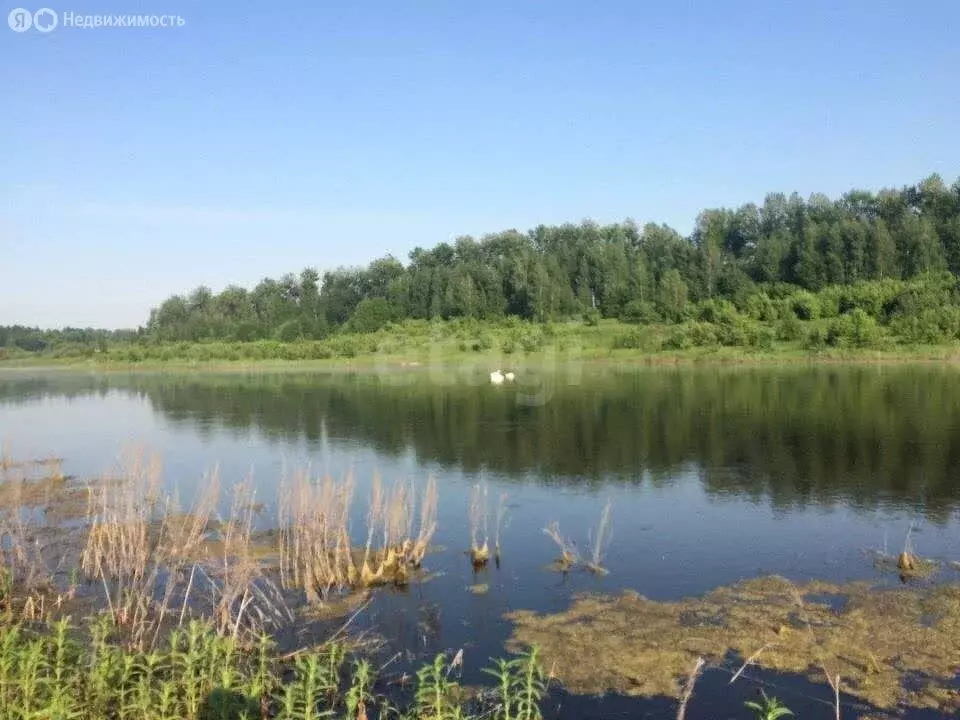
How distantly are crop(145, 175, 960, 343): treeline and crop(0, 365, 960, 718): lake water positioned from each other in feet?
148

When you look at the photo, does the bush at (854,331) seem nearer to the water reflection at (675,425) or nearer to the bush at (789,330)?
the bush at (789,330)

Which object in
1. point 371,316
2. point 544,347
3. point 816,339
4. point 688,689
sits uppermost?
point 371,316

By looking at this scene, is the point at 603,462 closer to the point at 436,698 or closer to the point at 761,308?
the point at 436,698

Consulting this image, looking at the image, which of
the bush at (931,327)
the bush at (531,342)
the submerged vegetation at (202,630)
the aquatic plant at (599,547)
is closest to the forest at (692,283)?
the bush at (931,327)

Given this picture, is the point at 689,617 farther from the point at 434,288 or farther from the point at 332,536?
the point at 434,288

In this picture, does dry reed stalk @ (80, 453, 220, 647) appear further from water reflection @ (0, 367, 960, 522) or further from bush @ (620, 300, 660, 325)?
bush @ (620, 300, 660, 325)

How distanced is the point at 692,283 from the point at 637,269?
25.8ft

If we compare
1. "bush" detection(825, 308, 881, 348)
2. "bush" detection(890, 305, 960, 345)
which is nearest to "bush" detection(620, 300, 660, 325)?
"bush" detection(825, 308, 881, 348)

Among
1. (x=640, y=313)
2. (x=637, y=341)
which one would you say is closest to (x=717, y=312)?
(x=637, y=341)

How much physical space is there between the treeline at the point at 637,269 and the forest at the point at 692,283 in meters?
0.24

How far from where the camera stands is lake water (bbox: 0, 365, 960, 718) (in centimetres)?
1556

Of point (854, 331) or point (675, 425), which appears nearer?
point (675, 425)

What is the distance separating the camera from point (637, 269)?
115312 millimetres

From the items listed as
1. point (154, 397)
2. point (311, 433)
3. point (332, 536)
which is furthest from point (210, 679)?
point (154, 397)
